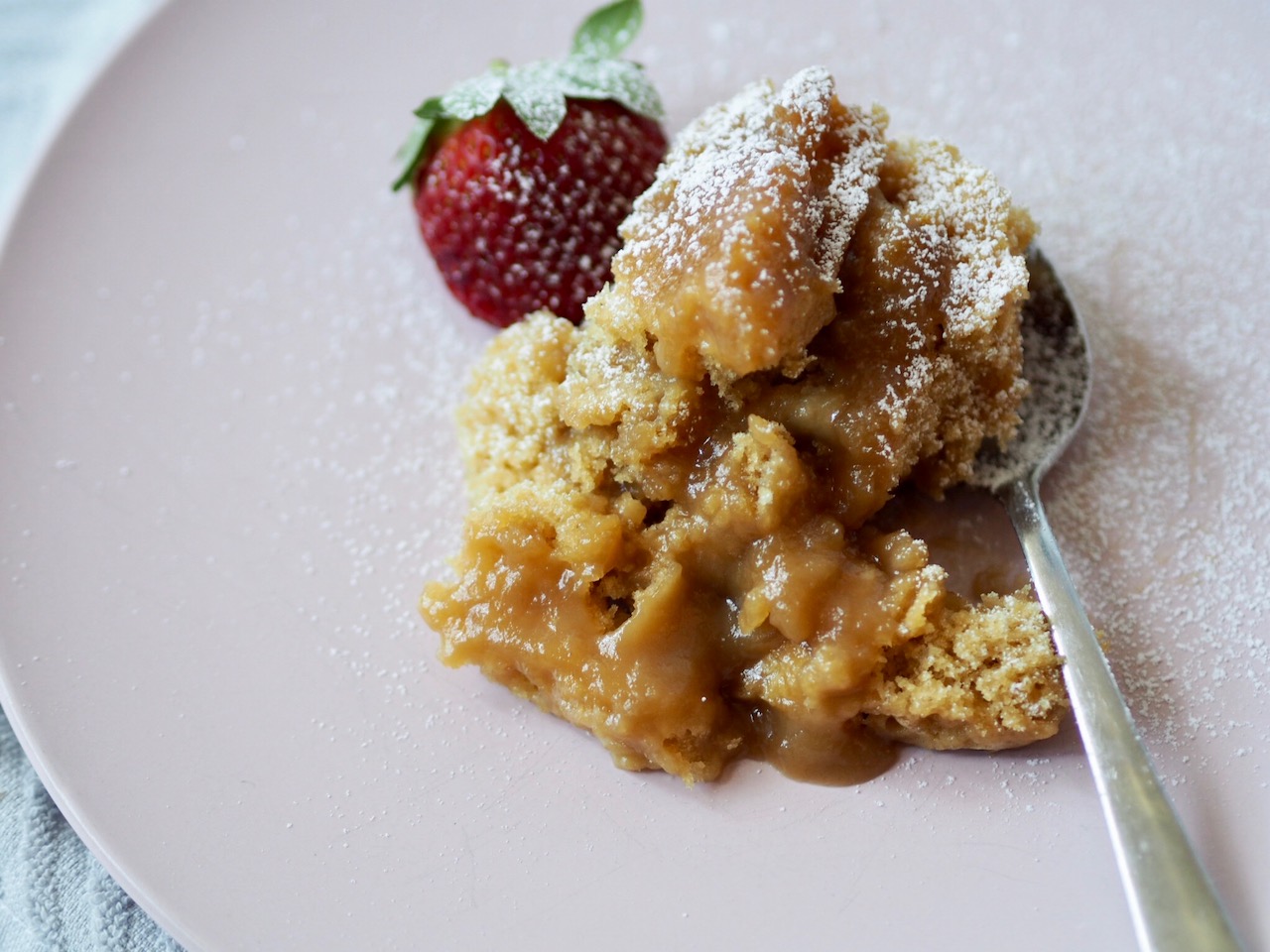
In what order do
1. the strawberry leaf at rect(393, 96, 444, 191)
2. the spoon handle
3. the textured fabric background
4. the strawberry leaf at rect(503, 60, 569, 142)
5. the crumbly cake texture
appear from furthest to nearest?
the strawberry leaf at rect(393, 96, 444, 191), the strawberry leaf at rect(503, 60, 569, 142), the textured fabric background, the crumbly cake texture, the spoon handle

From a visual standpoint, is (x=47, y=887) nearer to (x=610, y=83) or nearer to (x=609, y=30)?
(x=610, y=83)

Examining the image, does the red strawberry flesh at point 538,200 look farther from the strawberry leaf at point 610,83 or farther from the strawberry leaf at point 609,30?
the strawberry leaf at point 609,30

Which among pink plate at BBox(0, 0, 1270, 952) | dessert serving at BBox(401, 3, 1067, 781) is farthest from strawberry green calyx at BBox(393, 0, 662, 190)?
dessert serving at BBox(401, 3, 1067, 781)

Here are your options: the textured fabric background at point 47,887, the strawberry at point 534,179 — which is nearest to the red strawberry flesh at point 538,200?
the strawberry at point 534,179

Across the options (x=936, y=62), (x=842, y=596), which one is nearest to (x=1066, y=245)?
(x=936, y=62)

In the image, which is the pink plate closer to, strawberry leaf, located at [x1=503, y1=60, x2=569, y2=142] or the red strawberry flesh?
the red strawberry flesh

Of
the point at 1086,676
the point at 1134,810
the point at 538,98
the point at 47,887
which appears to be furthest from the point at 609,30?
the point at 47,887
